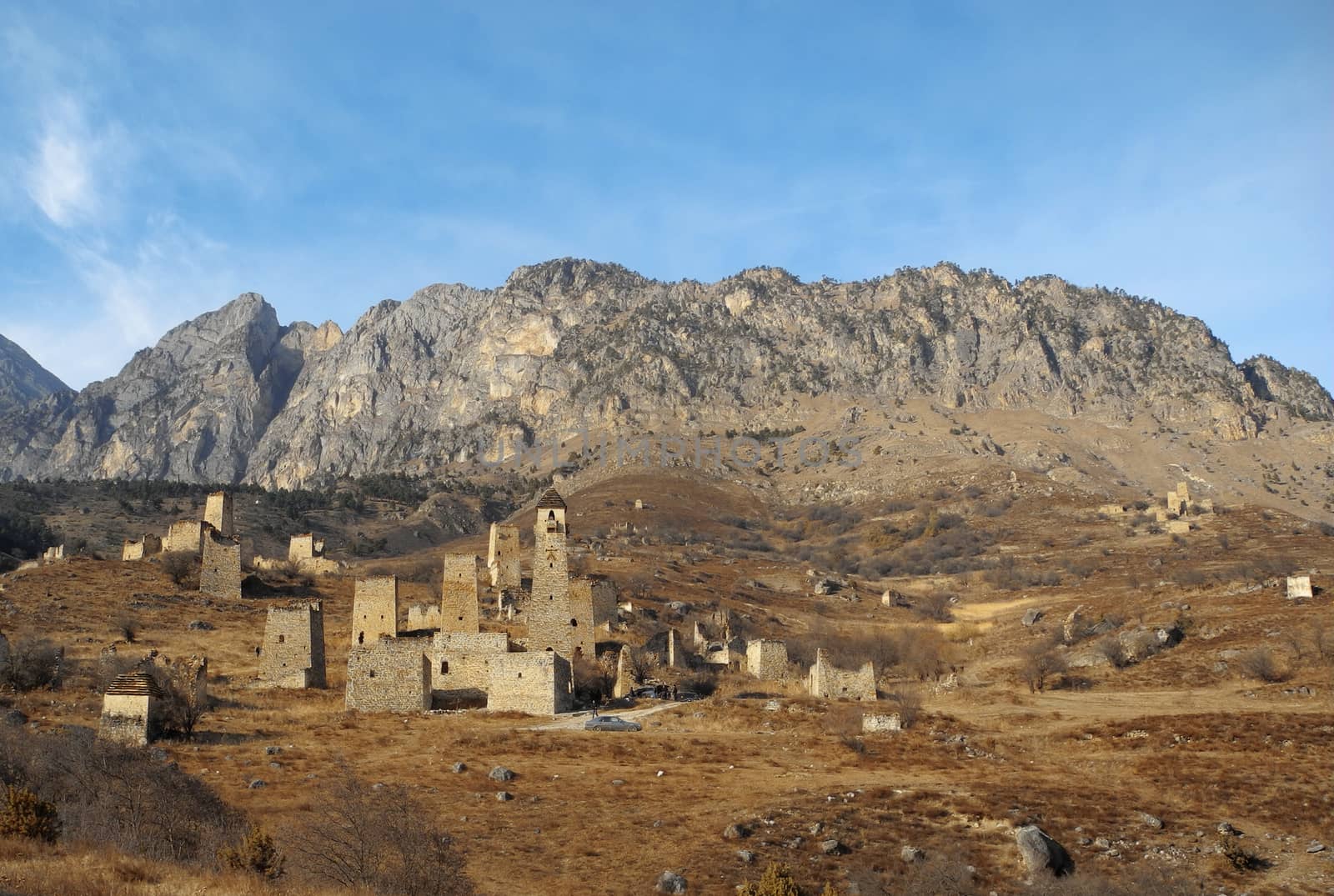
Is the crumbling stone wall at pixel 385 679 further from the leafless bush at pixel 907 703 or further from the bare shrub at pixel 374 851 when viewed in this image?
the leafless bush at pixel 907 703

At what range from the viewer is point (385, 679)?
3591cm

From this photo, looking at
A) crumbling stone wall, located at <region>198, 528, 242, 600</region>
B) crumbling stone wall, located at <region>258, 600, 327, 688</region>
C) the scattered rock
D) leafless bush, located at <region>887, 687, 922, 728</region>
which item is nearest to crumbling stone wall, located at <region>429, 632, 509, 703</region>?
crumbling stone wall, located at <region>258, 600, 327, 688</region>

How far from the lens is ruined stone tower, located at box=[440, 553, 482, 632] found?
150ft

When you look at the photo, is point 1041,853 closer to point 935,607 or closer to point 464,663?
point 464,663

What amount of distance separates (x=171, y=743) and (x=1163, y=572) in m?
83.1

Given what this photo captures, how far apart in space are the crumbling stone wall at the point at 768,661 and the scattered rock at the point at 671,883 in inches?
988

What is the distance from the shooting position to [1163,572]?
302 feet

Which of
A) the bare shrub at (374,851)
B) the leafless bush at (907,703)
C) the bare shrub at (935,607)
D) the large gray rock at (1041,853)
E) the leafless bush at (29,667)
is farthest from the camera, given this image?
the bare shrub at (935,607)

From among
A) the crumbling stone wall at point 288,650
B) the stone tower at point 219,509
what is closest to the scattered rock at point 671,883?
the crumbling stone wall at point 288,650

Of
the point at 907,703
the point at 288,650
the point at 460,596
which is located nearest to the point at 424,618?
the point at 460,596

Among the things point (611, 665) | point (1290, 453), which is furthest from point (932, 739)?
point (1290, 453)

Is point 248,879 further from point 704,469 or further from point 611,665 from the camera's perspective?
point 704,469

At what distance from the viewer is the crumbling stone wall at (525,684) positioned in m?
37.1

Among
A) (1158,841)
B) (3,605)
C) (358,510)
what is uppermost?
(358,510)
